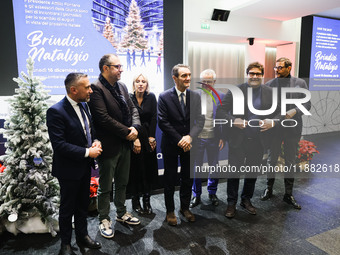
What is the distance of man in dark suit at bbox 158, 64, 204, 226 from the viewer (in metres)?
2.68

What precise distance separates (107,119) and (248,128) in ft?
5.09

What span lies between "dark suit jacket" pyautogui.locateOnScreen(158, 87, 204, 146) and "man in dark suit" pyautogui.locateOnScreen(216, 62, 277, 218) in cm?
46

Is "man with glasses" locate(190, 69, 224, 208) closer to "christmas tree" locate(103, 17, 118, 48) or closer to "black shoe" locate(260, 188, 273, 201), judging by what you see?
"black shoe" locate(260, 188, 273, 201)

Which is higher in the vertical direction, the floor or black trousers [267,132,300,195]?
black trousers [267,132,300,195]

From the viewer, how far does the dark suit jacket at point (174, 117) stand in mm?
2695

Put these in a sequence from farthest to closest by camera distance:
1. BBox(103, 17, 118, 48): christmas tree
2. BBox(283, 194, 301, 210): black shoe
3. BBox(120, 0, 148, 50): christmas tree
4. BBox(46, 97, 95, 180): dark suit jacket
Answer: BBox(120, 0, 148, 50): christmas tree → BBox(103, 17, 118, 48): christmas tree → BBox(283, 194, 301, 210): black shoe → BBox(46, 97, 95, 180): dark suit jacket

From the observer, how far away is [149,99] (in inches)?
119

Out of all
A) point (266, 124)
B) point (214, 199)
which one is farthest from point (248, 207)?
point (266, 124)

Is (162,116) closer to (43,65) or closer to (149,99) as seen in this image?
(149,99)

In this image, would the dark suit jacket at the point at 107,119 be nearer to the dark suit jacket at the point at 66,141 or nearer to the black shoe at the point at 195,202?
the dark suit jacket at the point at 66,141

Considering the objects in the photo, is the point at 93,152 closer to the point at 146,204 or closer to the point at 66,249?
the point at 66,249

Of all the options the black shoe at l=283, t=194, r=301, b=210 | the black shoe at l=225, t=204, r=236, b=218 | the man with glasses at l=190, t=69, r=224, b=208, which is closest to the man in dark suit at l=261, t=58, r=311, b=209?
the black shoe at l=283, t=194, r=301, b=210

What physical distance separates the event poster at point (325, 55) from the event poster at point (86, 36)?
4.38 m

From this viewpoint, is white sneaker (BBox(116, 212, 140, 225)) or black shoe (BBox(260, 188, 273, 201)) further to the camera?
black shoe (BBox(260, 188, 273, 201))
